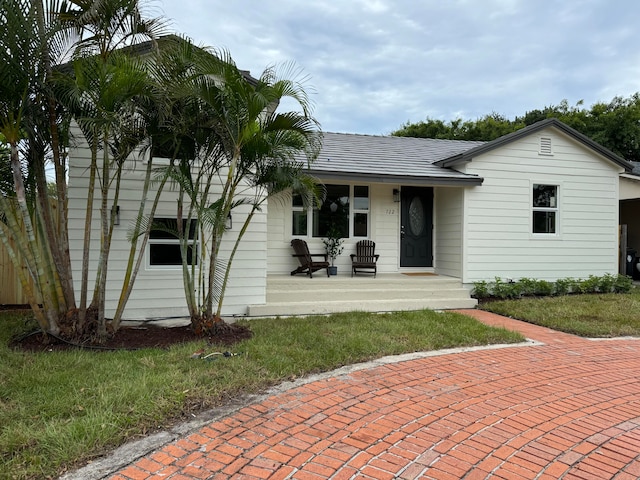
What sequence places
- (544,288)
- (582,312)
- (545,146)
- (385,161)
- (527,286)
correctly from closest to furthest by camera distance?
(582,312) < (527,286) < (544,288) < (385,161) < (545,146)

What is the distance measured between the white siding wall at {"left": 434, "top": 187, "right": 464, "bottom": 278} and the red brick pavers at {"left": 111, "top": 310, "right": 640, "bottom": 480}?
4973 millimetres

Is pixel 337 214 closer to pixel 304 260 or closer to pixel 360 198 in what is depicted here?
pixel 360 198

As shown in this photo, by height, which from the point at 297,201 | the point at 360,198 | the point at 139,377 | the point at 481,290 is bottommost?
the point at 139,377

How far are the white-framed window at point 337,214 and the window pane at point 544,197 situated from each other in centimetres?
396

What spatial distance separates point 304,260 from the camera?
897cm

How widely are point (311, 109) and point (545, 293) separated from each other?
7.32m

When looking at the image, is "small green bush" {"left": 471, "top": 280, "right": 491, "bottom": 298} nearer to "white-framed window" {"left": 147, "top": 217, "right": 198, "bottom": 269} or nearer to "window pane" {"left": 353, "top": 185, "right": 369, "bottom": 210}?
"window pane" {"left": 353, "top": 185, "right": 369, "bottom": 210}

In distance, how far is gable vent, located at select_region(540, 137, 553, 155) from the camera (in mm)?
9703

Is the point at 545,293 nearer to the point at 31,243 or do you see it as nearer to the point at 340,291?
the point at 340,291

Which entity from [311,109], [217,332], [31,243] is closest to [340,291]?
[217,332]

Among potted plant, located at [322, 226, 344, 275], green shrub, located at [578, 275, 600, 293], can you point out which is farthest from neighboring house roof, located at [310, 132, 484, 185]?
green shrub, located at [578, 275, 600, 293]

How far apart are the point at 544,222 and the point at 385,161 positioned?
408cm

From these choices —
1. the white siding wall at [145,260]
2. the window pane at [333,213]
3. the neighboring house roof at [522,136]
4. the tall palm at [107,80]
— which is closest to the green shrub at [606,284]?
the neighboring house roof at [522,136]

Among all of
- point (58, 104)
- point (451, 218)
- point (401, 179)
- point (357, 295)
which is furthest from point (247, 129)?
point (451, 218)
